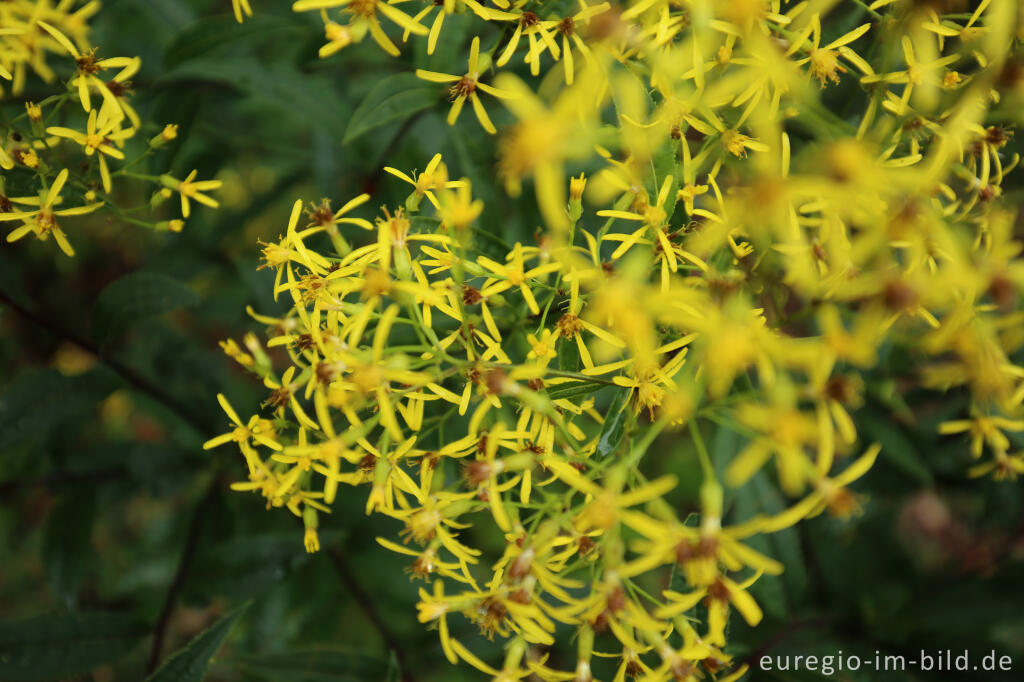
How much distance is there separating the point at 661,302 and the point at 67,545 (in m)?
2.79

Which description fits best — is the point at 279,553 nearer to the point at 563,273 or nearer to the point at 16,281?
the point at 16,281

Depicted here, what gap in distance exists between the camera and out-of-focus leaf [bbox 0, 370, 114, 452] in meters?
2.49

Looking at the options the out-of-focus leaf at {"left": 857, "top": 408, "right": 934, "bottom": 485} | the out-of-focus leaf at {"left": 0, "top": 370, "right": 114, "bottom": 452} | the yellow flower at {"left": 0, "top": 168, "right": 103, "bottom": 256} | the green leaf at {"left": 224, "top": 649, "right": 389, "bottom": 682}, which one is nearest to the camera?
the yellow flower at {"left": 0, "top": 168, "right": 103, "bottom": 256}

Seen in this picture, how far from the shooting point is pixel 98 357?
2584 millimetres

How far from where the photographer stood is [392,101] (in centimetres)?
207

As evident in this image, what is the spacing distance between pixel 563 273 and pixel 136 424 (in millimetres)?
4501

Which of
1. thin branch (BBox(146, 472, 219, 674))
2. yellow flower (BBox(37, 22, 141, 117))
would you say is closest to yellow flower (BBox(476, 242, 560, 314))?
yellow flower (BBox(37, 22, 141, 117))

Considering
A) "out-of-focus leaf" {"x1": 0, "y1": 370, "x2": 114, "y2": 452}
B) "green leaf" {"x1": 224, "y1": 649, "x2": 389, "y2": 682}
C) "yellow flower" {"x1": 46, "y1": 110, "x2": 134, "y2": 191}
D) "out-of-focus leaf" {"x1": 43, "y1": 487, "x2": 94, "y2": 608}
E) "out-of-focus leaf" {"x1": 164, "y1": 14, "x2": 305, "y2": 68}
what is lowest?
"out-of-focus leaf" {"x1": 43, "y1": 487, "x2": 94, "y2": 608}

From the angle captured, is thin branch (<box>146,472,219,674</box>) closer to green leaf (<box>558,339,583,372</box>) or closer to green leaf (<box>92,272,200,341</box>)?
green leaf (<box>92,272,200,341</box>)

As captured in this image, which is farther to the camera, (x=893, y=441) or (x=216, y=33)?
(x=893, y=441)

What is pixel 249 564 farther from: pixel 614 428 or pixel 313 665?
pixel 614 428

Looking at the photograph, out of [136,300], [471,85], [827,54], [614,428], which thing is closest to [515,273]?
[614,428]

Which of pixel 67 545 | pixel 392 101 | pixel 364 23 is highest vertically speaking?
pixel 364 23

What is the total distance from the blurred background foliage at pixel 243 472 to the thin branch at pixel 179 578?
10 millimetres
